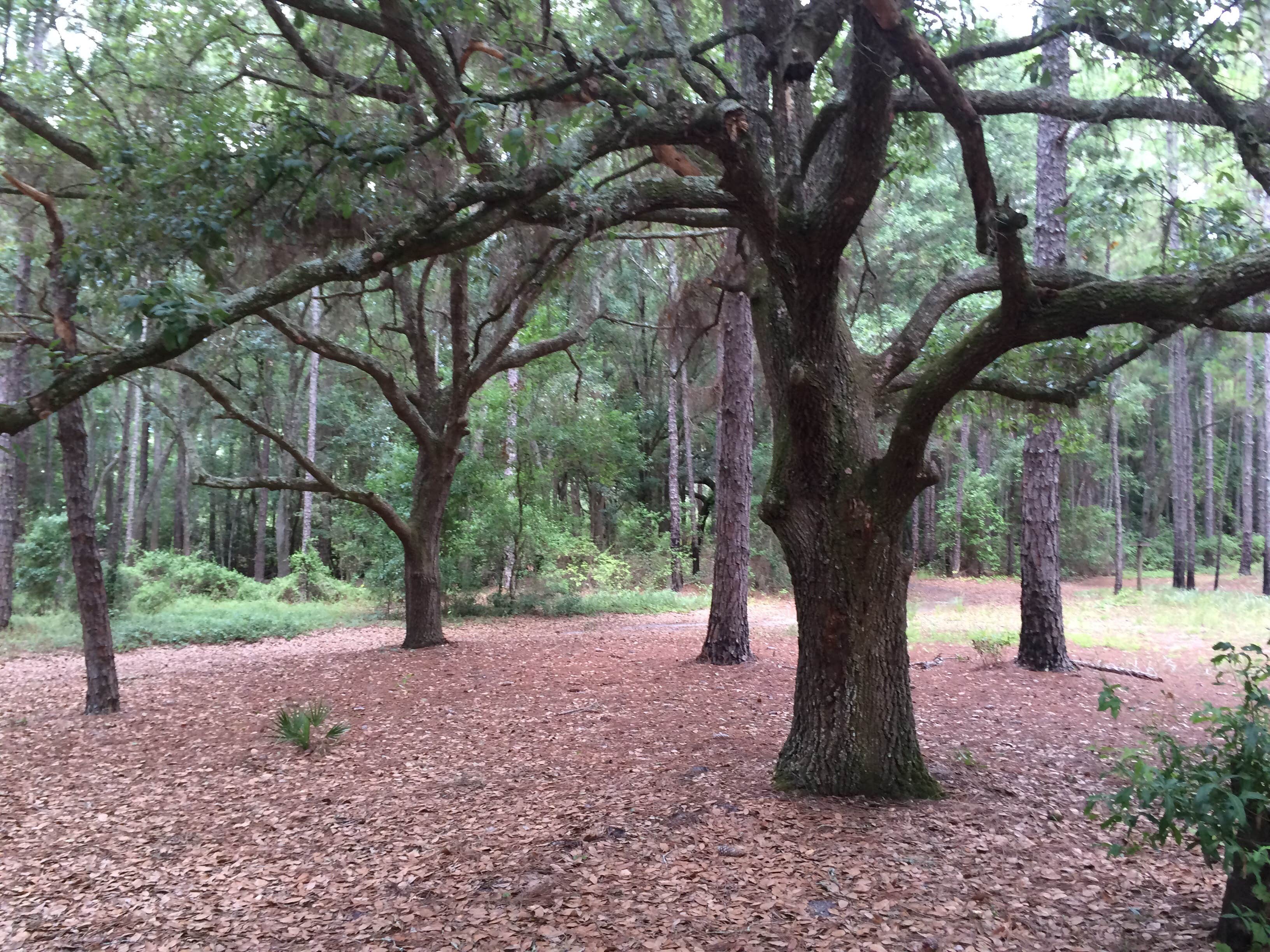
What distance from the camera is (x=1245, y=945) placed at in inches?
99.7

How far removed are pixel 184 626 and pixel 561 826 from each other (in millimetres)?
11096

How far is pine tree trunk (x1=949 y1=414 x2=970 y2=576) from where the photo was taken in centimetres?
2403

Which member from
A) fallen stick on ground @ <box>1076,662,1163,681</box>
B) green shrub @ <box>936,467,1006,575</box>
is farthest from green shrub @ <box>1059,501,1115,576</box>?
fallen stick on ground @ <box>1076,662,1163,681</box>

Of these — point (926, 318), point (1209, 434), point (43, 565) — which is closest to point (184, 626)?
point (43, 565)

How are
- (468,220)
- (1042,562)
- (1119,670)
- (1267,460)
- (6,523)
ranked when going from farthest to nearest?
(1267,460) → (6,523) → (1042,562) → (1119,670) → (468,220)

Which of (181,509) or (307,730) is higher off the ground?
(181,509)

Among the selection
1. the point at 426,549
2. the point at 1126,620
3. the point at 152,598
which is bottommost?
the point at 1126,620

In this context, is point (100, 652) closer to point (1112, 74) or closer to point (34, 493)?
point (1112, 74)

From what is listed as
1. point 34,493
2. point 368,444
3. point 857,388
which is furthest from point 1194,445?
point 34,493

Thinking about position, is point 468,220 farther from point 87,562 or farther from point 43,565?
point 43,565

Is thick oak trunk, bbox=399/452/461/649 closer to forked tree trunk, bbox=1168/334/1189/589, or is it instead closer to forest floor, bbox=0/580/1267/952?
forest floor, bbox=0/580/1267/952

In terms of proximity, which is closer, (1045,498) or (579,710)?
(579,710)

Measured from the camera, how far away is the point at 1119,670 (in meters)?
8.23

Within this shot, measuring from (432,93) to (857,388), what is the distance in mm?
4587
